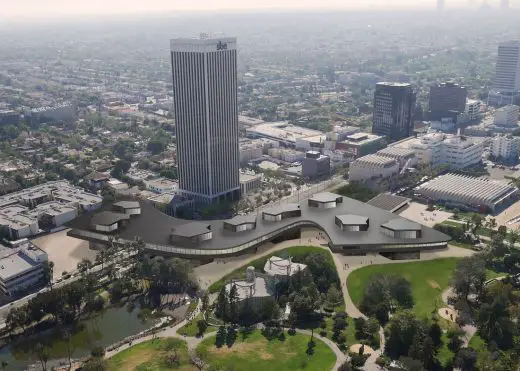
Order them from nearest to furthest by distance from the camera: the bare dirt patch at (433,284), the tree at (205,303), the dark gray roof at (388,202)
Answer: the tree at (205,303), the bare dirt patch at (433,284), the dark gray roof at (388,202)

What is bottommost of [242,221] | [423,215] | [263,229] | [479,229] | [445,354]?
[423,215]

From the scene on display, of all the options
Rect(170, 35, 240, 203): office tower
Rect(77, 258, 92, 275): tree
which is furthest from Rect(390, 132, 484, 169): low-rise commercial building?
Rect(77, 258, 92, 275): tree

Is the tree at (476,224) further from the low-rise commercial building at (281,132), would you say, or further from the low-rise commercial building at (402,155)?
the low-rise commercial building at (281,132)

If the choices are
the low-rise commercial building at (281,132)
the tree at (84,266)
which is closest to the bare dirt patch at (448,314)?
the tree at (84,266)

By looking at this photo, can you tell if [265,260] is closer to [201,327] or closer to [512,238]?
[201,327]

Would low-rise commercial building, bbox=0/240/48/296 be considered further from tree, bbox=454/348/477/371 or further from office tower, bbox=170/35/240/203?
tree, bbox=454/348/477/371

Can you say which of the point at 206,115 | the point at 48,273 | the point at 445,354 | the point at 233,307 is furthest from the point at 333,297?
the point at 206,115

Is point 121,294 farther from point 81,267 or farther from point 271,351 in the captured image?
point 271,351

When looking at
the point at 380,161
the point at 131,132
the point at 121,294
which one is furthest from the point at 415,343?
the point at 131,132
